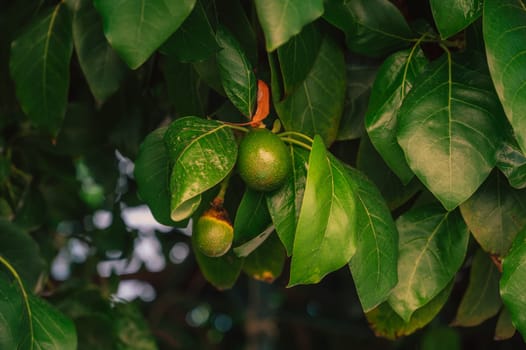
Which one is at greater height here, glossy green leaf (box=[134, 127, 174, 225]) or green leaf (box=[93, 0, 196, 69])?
green leaf (box=[93, 0, 196, 69])

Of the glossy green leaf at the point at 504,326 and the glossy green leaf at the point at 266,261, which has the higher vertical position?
the glossy green leaf at the point at 266,261

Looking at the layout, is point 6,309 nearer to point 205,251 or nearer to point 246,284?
point 205,251

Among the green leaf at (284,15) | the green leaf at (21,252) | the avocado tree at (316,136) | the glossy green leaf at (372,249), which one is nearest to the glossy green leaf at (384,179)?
the avocado tree at (316,136)

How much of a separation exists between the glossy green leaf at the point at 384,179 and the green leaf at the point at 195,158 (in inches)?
10.9

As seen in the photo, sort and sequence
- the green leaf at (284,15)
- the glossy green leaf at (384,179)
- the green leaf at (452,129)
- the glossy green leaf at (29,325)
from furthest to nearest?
the glossy green leaf at (384,179) → the glossy green leaf at (29,325) → the green leaf at (452,129) → the green leaf at (284,15)

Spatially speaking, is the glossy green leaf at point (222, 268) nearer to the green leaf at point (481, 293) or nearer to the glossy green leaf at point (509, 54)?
the green leaf at point (481, 293)

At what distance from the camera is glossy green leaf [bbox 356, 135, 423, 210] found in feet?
3.84

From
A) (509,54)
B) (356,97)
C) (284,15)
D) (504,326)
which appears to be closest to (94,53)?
(356,97)

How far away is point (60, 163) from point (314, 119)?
0.83 meters

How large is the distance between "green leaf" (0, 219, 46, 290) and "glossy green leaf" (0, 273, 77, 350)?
23cm

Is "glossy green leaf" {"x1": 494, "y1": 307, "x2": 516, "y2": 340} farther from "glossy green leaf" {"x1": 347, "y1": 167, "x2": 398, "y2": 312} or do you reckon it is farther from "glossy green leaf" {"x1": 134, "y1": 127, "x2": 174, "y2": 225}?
"glossy green leaf" {"x1": 134, "y1": 127, "x2": 174, "y2": 225}

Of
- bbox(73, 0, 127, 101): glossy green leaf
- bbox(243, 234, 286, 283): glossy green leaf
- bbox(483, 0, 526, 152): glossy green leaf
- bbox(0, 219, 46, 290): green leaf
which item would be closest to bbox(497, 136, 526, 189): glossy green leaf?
bbox(483, 0, 526, 152): glossy green leaf

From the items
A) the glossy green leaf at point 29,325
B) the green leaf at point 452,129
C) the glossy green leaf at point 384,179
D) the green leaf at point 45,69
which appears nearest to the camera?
the green leaf at point 452,129

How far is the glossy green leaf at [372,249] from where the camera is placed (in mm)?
988
